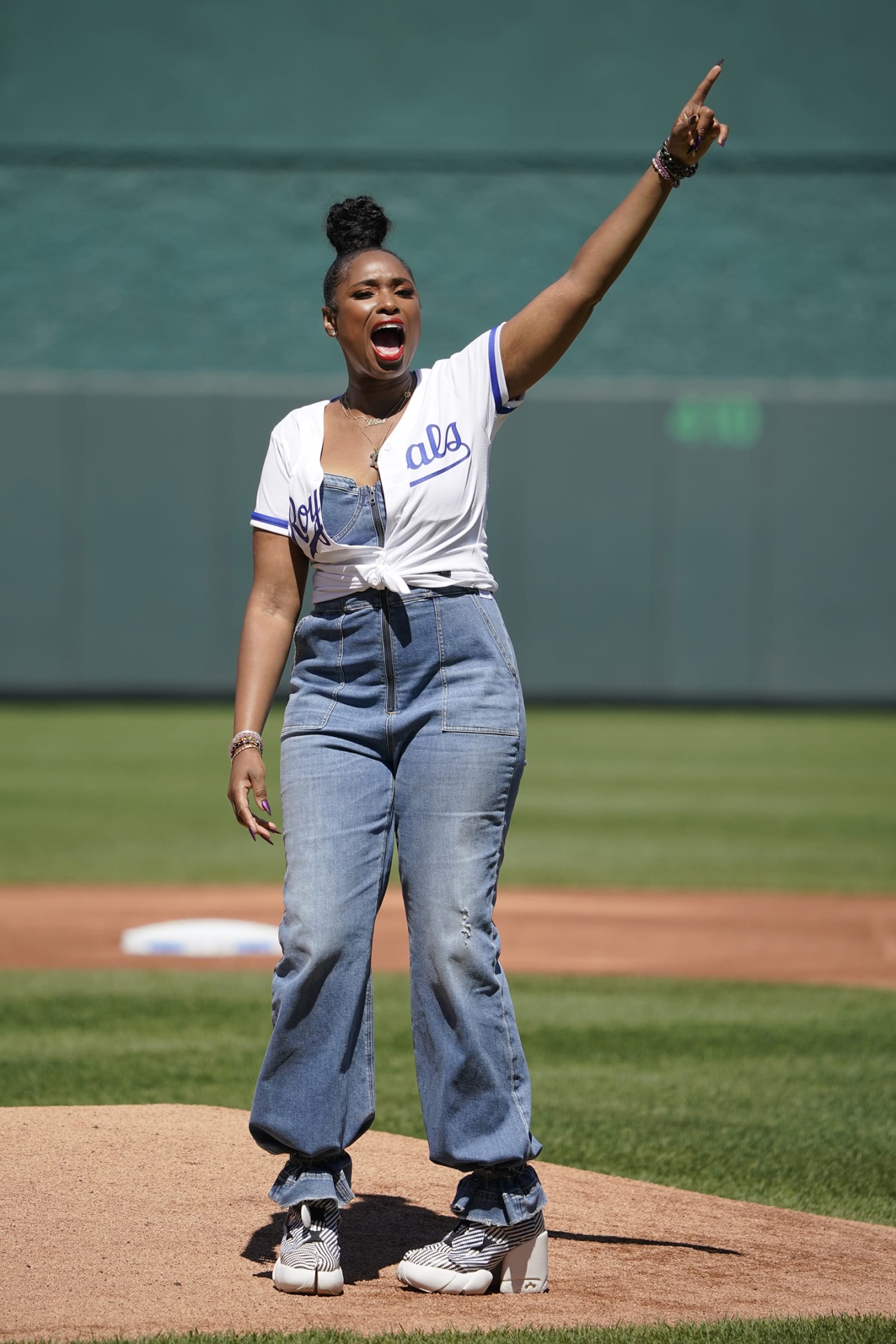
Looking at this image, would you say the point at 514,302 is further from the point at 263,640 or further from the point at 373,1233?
the point at 373,1233

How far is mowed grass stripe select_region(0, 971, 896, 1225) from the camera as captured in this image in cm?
515

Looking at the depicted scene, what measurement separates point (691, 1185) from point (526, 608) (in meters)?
18.9

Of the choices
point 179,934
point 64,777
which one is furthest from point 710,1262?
point 64,777

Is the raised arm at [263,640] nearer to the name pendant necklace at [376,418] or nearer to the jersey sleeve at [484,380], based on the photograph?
the name pendant necklace at [376,418]

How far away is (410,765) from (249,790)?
380 mm

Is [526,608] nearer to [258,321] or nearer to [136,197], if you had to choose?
[258,321]

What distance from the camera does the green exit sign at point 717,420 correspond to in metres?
23.4

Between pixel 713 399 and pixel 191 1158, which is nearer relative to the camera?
pixel 191 1158

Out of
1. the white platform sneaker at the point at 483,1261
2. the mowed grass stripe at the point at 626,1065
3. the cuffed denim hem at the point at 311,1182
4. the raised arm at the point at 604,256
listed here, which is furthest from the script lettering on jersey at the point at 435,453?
the mowed grass stripe at the point at 626,1065

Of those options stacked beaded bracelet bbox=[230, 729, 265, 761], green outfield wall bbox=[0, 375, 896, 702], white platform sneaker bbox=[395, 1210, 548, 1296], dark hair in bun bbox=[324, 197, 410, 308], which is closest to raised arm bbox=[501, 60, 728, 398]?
dark hair in bun bbox=[324, 197, 410, 308]

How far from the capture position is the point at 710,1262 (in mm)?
3873

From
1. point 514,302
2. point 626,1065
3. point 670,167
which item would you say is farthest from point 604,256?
point 514,302

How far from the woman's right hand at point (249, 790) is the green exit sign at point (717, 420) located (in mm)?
20329

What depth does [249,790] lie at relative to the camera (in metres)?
3.70
